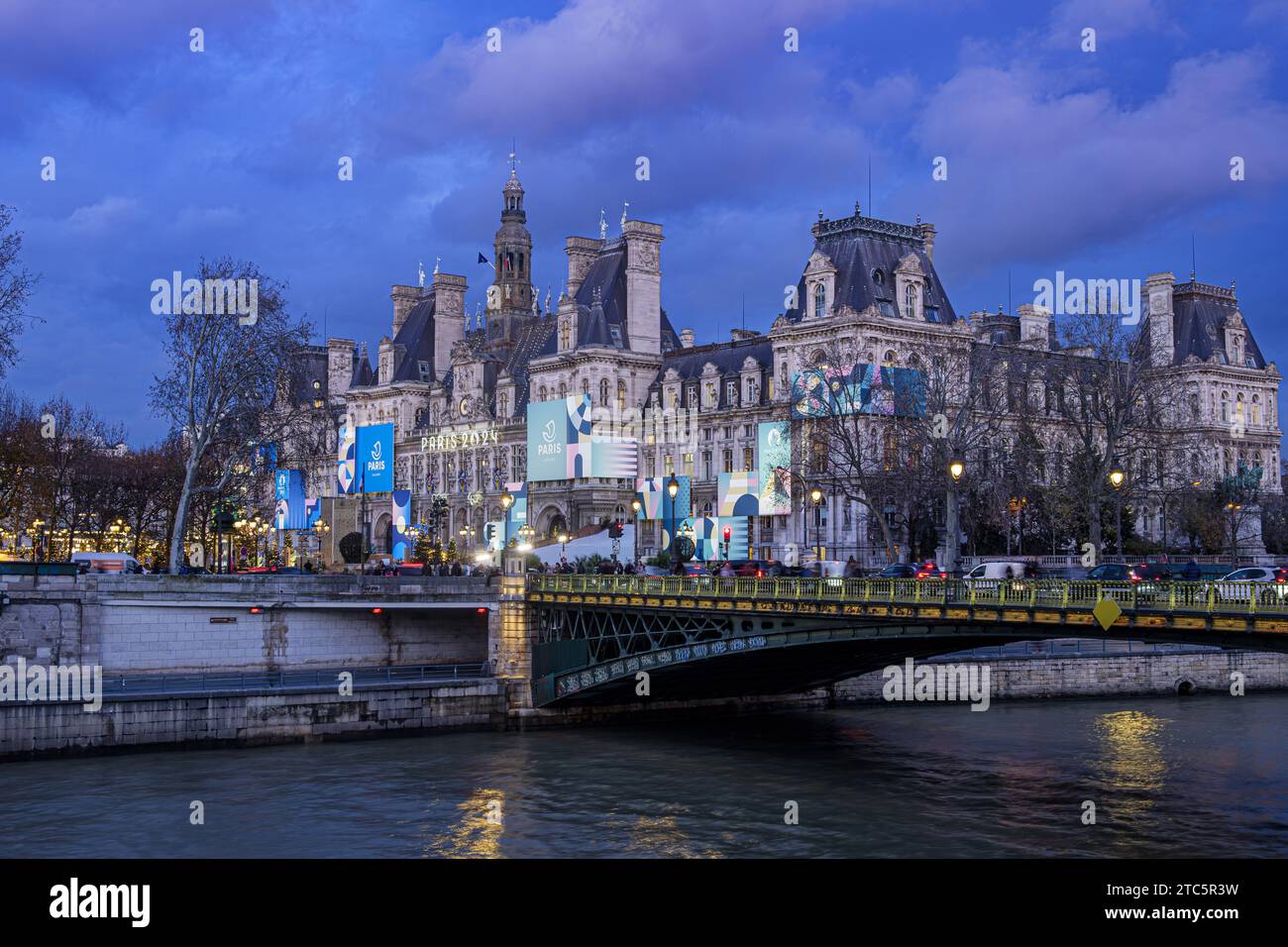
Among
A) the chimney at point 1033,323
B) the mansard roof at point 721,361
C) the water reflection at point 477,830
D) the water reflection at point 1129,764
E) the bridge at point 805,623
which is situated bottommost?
the water reflection at point 1129,764

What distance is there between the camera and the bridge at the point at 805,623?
3209 centimetres

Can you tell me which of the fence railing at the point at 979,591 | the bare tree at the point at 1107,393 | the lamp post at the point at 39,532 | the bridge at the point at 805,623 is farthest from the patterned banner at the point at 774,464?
the lamp post at the point at 39,532

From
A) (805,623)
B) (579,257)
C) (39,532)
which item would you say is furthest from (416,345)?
(805,623)

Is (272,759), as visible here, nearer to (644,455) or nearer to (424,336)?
(644,455)

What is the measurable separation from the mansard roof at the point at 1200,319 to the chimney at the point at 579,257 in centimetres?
4050

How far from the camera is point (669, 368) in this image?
351ft

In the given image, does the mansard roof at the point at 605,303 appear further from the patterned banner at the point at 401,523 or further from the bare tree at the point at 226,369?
the bare tree at the point at 226,369

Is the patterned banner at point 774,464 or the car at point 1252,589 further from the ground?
the patterned banner at point 774,464

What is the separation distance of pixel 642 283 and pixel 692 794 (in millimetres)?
70353

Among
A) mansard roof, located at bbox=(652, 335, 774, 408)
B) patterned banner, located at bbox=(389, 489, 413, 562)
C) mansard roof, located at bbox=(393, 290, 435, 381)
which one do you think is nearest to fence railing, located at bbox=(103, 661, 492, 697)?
patterned banner, located at bbox=(389, 489, 413, 562)

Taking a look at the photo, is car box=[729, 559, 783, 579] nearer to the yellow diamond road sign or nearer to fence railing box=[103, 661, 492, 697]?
fence railing box=[103, 661, 492, 697]

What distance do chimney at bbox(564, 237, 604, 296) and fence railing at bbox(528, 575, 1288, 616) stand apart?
6244cm

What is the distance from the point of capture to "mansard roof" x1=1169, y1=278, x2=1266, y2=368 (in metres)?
105

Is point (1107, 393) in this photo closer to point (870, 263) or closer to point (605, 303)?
point (870, 263)
